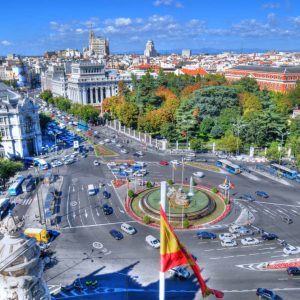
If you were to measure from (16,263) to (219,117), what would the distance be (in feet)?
283

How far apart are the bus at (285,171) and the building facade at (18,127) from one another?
→ 5462 cm

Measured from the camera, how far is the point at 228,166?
6756 cm

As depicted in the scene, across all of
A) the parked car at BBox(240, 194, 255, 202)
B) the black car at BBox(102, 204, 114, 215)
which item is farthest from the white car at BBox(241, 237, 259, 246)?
the black car at BBox(102, 204, 114, 215)

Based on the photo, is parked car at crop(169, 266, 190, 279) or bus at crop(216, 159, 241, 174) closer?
parked car at crop(169, 266, 190, 279)

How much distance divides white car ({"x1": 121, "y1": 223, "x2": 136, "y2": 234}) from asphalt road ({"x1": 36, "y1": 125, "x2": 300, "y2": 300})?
2.50 ft

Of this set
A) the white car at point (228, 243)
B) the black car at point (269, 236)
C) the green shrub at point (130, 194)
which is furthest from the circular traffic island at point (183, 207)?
the black car at point (269, 236)

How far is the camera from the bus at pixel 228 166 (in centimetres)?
6569

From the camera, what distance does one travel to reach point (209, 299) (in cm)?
3111

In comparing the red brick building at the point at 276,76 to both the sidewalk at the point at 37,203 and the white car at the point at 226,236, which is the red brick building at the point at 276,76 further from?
the white car at the point at 226,236

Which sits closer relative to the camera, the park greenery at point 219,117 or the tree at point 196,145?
the tree at point 196,145

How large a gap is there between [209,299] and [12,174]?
4428cm

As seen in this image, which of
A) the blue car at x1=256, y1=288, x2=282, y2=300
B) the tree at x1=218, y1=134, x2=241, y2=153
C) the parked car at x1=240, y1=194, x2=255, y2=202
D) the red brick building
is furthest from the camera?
the red brick building

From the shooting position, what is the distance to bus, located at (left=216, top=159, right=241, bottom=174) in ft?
216

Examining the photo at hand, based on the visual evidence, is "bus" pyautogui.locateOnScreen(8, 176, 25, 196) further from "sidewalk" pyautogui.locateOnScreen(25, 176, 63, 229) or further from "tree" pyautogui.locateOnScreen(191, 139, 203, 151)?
"tree" pyautogui.locateOnScreen(191, 139, 203, 151)
